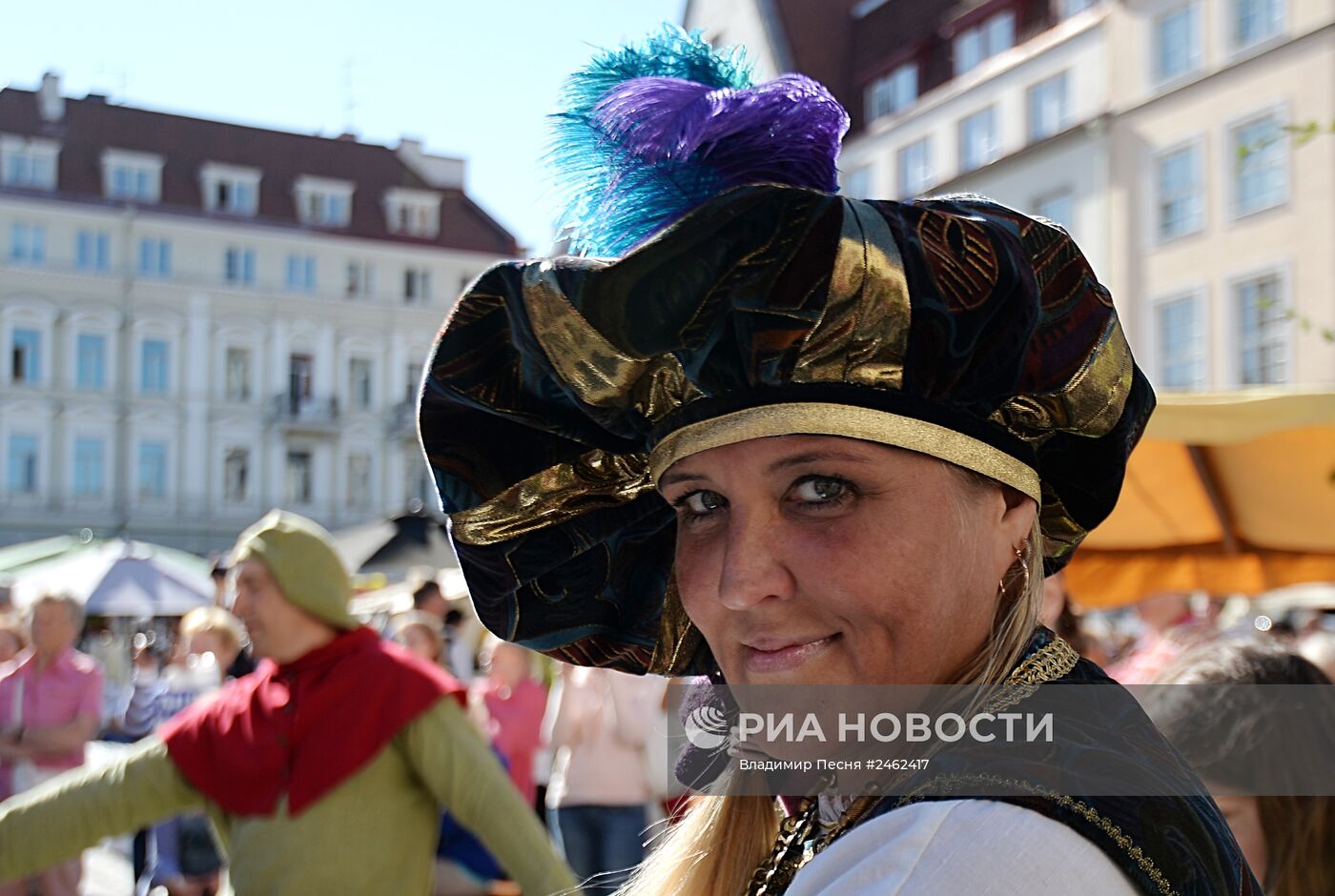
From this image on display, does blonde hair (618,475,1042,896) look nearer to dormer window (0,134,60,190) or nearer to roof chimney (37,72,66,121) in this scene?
dormer window (0,134,60,190)

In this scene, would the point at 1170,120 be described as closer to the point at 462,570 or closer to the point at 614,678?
the point at 614,678

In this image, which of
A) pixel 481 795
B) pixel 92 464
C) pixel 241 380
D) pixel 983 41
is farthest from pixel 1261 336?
pixel 92 464

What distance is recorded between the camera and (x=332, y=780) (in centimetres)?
351

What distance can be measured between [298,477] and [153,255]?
318 inches

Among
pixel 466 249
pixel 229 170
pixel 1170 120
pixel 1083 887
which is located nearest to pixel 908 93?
pixel 1170 120

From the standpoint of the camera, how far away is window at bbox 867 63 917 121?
2619 centimetres

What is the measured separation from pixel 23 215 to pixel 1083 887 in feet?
131

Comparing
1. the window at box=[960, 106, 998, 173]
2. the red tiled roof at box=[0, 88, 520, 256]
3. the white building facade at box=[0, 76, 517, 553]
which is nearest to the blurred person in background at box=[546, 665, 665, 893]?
the window at box=[960, 106, 998, 173]

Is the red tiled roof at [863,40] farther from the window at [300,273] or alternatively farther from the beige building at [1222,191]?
the window at [300,273]

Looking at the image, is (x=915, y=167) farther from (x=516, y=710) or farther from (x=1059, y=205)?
(x=516, y=710)

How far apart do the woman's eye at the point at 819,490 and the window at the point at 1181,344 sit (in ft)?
68.3

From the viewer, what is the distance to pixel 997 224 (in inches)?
46.4

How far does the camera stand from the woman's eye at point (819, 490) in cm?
121

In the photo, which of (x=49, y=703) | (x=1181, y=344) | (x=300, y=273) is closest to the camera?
(x=49, y=703)
